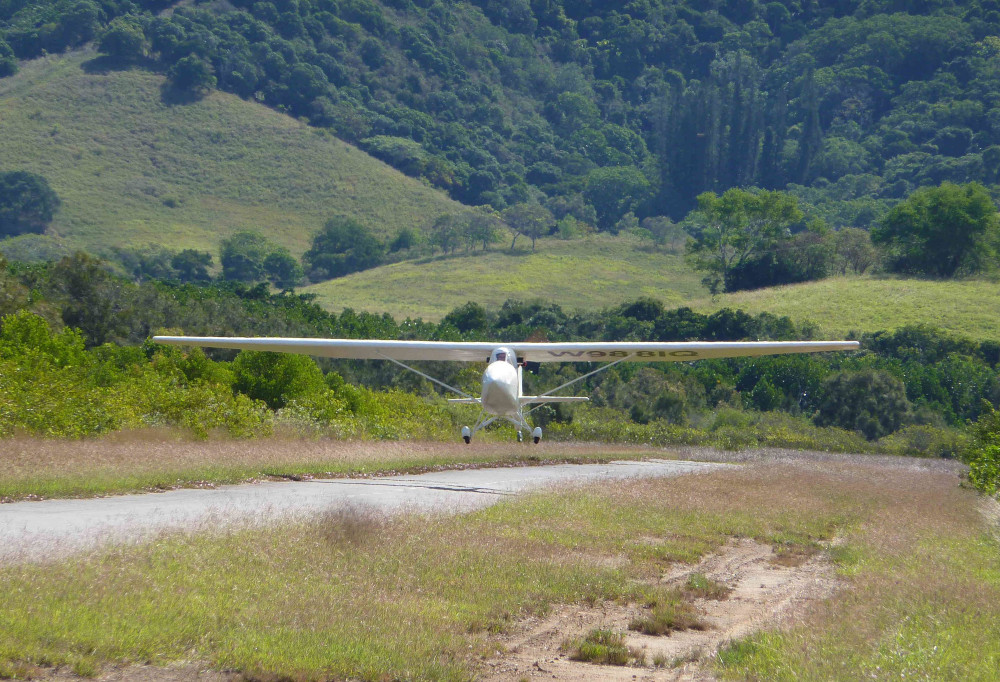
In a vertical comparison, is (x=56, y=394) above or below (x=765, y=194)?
below

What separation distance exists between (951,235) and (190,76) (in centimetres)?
12264

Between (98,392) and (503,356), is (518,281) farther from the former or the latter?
(503,356)

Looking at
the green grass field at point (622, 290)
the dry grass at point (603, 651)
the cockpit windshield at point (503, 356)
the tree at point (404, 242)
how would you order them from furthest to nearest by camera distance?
1. the tree at point (404, 242)
2. the green grass field at point (622, 290)
3. the cockpit windshield at point (503, 356)
4. the dry grass at point (603, 651)

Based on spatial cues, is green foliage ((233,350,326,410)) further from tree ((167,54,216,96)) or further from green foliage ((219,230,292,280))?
tree ((167,54,216,96))

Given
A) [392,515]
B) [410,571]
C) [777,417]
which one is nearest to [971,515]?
[392,515]

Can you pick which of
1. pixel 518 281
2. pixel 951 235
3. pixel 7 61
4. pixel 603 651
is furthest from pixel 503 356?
pixel 7 61

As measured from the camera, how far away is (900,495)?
25203 millimetres

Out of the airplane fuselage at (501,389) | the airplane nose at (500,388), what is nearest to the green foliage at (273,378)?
the airplane fuselage at (501,389)

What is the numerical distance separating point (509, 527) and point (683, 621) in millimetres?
5013

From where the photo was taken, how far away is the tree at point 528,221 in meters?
164

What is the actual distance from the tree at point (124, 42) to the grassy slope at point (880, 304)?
117m

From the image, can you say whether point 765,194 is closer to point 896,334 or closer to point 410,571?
point 896,334

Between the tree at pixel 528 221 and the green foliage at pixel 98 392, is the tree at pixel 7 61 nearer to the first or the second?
the tree at pixel 528 221

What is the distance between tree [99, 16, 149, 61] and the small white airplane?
17272cm
